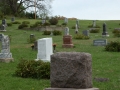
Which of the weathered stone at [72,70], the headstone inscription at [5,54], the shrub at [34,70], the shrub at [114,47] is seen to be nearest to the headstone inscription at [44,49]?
the headstone inscription at [5,54]

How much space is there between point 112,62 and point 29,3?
58890mm

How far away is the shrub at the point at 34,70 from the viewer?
42.2 ft

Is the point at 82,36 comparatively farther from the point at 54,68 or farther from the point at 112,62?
the point at 54,68

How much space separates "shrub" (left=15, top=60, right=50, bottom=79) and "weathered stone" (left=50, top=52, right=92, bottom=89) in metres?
5.25

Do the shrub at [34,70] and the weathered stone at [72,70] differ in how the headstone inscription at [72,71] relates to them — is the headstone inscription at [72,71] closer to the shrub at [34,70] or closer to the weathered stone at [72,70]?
the weathered stone at [72,70]

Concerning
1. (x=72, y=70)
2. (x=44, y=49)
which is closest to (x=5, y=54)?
(x=44, y=49)

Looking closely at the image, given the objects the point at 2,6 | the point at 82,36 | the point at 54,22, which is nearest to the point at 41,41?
the point at 82,36

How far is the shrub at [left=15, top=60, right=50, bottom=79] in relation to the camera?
12.9 meters

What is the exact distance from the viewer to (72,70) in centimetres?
747

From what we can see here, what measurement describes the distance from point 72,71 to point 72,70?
0.06 feet

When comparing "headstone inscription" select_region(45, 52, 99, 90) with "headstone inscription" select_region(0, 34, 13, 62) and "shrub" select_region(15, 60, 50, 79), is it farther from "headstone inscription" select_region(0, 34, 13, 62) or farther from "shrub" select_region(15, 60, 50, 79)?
"headstone inscription" select_region(0, 34, 13, 62)

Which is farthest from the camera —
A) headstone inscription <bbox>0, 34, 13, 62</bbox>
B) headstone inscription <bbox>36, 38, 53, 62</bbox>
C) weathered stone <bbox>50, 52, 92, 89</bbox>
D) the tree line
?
the tree line

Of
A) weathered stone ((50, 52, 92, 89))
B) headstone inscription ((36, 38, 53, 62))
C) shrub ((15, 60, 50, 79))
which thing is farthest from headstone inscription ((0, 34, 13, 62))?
weathered stone ((50, 52, 92, 89))

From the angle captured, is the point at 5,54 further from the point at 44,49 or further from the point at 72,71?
the point at 72,71
